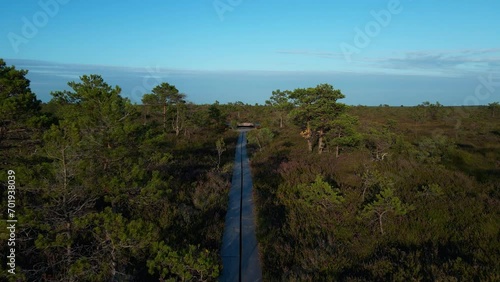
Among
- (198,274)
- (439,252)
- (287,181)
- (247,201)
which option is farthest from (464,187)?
(198,274)

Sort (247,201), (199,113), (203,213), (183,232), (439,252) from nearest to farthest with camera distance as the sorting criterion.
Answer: (439,252) → (183,232) → (203,213) → (247,201) → (199,113)

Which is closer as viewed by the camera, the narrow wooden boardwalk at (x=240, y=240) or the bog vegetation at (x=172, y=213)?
the bog vegetation at (x=172, y=213)

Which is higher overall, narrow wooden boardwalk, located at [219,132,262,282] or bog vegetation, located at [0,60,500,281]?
bog vegetation, located at [0,60,500,281]

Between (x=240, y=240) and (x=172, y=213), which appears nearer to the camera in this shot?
(x=240, y=240)

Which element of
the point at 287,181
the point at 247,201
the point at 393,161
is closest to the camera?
the point at 247,201

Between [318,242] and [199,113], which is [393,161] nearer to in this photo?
[318,242]

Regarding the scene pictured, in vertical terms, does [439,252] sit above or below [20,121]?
below

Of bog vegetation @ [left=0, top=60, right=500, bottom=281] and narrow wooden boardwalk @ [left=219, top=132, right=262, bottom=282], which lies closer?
bog vegetation @ [left=0, top=60, right=500, bottom=281]

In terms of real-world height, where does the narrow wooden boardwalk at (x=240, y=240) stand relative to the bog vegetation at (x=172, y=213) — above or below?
below
